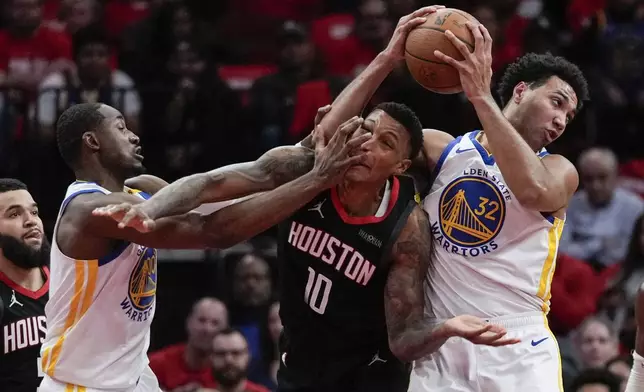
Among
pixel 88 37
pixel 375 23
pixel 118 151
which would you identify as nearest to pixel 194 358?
pixel 88 37

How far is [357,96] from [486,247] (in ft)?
3.22

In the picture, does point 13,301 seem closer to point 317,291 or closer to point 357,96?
point 317,291

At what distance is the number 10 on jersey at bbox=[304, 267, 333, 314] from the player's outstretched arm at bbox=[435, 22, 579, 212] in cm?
100

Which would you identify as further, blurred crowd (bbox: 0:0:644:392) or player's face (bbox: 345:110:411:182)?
blurred crowd (bbox: 0:0:644:392)

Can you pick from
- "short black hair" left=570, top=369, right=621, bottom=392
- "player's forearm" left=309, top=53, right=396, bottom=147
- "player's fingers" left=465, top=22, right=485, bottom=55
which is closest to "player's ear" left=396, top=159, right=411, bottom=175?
"player's forearm" left=309, top=53, right=396, bottom=147

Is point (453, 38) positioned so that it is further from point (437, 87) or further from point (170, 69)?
point (170, 69)

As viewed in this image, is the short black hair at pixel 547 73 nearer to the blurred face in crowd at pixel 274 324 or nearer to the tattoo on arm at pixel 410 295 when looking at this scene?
the tattoo on arm at pixel 410 295

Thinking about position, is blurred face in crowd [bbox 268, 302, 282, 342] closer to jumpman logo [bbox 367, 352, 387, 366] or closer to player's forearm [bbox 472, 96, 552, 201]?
jumpman logo [bbox 367, 352, 387, 366]

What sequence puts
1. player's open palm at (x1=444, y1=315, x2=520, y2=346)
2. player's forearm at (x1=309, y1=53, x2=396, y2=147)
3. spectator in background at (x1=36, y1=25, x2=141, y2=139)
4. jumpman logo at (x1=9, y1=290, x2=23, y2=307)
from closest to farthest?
player's open palm at (x1=444, y1=315, x2=520, y2=346)
player's forearm at (x1=309, y1=53, x2=396, y2=147)
jumpman logo at (x1=9, y1=290, x2=23, y2=307)
spectator in background at (x1=36, y1=25, x2=141, y2=139)

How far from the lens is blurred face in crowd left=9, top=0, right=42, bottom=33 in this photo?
36.8 feet

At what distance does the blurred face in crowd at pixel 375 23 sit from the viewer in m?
11.4

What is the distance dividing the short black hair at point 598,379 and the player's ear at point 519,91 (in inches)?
116

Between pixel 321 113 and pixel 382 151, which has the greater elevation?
pixel 321 113

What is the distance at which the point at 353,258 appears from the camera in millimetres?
5914
